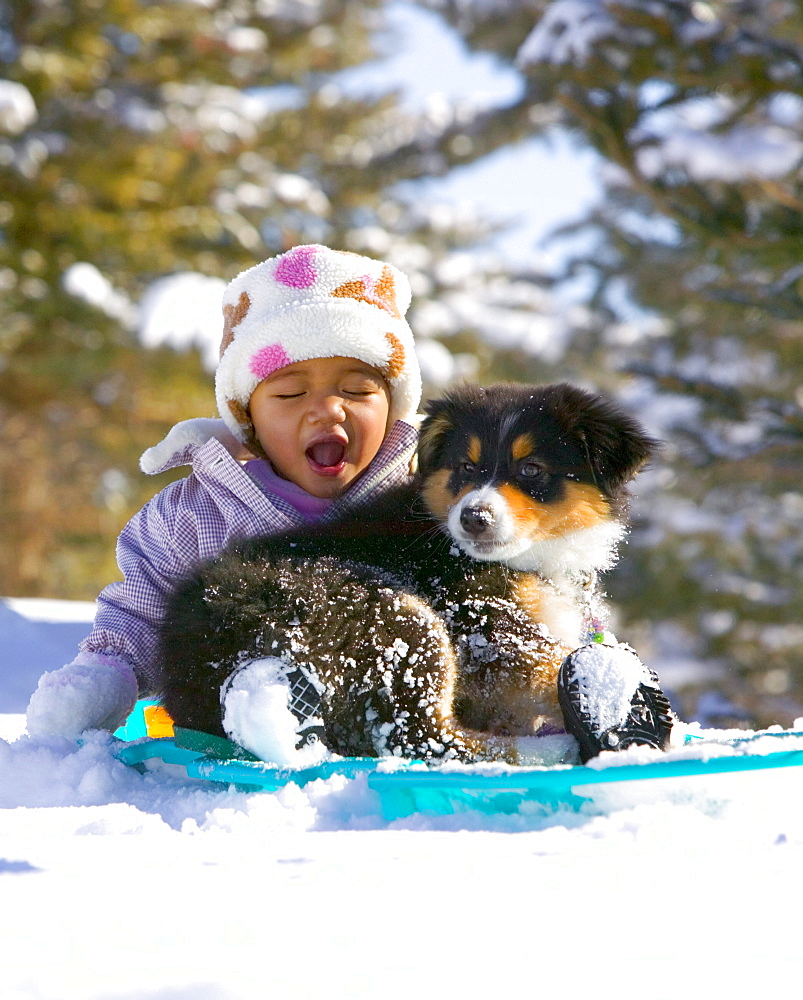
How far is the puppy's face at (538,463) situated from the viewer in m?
2.81

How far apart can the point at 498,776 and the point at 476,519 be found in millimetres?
735

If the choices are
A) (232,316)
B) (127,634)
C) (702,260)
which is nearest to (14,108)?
(702,260)

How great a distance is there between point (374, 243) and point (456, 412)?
12831mm

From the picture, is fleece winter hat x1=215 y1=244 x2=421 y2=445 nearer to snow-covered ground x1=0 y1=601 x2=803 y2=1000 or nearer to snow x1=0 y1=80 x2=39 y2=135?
snow-covered ground x1=0 y1=601 x2=803 y2=1000

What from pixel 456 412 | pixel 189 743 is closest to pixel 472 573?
pixel 456 412

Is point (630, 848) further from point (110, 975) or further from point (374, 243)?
point (374, 243)

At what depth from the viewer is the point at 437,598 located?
2727 millimetres

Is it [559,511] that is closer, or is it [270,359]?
[559,511]

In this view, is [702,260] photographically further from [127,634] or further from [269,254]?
[269,254]

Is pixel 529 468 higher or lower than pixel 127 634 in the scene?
higher

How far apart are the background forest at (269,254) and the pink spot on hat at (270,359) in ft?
17.7

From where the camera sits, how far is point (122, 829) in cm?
208

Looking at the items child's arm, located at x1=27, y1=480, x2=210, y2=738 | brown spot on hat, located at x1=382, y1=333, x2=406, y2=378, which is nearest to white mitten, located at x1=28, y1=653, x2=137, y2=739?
child's arm, located at x1=27, y1=480, x2=210, y2=738

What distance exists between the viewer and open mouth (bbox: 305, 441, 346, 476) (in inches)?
131
